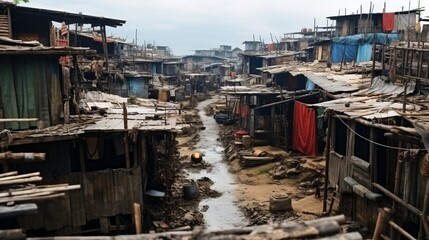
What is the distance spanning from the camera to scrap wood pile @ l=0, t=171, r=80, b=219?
7.26m

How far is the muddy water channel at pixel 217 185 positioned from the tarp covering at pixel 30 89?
8.56 meters

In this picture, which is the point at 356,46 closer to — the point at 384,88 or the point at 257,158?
the point at 257,158

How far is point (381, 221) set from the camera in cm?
1187

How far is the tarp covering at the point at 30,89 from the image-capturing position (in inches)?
555

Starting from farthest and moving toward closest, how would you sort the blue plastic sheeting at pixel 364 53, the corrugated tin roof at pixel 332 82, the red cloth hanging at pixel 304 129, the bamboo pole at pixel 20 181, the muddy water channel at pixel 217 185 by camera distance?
the blue plastic sheeting at pixel 364 53
the red cloth hanging at pixel 304 129
the corrugated tin roof at pixel 332 82
the muddy water channel at pixel 217 185
the bamboo pole at pixel 20 181

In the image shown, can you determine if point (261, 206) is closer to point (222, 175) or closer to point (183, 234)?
point (222, 175)

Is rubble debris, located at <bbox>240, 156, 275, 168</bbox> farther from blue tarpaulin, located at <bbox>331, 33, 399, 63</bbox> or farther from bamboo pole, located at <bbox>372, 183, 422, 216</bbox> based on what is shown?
bamboo pole, located at <bbox>372, 183, 422, 216</bbox>

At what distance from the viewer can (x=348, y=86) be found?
22359 millimetres

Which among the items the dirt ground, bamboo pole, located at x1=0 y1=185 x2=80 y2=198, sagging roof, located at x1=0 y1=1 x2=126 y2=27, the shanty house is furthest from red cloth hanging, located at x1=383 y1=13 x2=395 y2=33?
bamboo pole, located at x1=0 y1=185 x2=80 y2=198

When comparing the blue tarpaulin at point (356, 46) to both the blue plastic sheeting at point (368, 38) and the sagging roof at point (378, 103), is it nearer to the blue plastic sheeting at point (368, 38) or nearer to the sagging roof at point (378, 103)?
the blue plastic sheeting at point (368, 38)

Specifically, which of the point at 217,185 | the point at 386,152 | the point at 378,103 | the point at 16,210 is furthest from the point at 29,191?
the point at 217,185

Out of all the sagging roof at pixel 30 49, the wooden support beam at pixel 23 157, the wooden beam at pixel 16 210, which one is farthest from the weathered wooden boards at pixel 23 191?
the sagging roof at pixel 30 49

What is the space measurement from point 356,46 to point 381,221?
1064 inches

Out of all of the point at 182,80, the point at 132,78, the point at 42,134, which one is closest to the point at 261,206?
the point at 42,134
